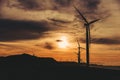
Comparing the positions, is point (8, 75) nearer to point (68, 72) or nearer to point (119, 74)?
point (68, 72)

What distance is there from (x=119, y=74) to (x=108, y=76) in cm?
676

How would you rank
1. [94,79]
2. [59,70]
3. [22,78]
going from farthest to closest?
[59,70] → [22,78] → [94,79]

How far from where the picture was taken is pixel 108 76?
157 m

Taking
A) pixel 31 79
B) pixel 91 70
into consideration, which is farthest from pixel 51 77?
pixel 91 70

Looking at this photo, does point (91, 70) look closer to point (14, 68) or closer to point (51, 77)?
point (51, 77)

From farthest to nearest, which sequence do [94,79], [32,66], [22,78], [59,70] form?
1. [32,66]
2. [59,70]
3. [22,78]
4. [94,79]

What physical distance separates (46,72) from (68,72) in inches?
428

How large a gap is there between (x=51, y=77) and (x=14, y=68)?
31.9m

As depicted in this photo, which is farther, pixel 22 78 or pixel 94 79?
pixel 22 78

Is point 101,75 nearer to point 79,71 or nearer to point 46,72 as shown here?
point 79,71

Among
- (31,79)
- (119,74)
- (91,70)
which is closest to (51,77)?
(31,79)

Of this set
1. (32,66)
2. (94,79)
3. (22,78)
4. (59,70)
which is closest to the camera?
(94,79)

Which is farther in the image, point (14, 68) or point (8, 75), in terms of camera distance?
point (14, 68)

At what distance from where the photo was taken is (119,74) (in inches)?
6344
